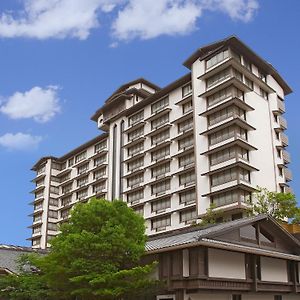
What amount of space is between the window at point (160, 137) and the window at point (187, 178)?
285 inches

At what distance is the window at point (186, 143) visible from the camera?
66.2 meters

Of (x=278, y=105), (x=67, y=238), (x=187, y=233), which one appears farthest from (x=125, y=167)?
(x=67, y=238)

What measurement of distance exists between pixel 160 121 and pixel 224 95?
14329 mm

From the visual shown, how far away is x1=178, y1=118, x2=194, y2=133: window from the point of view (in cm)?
6662

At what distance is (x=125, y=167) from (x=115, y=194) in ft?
16.4

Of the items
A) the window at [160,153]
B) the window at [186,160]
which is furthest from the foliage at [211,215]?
the window at [160,153]

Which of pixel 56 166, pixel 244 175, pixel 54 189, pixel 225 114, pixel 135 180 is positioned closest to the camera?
pixel 244 175

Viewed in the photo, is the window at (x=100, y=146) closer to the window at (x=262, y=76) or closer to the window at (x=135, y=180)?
the window at (x=135, y=180)

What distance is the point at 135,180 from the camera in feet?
250

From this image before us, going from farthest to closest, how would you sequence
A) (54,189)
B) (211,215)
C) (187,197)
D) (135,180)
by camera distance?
1. (54,189)
2. (135,180)
3. (187,197)
4. (211,215)

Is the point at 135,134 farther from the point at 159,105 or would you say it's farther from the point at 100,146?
the point at 100,146

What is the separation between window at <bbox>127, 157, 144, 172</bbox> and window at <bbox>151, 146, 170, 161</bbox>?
119 inches

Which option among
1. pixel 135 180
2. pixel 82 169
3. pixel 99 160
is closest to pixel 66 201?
pixel 82 169

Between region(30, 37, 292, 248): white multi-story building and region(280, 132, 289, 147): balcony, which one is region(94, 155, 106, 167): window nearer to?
region(30, 37, 292, 248): white multi-story building
